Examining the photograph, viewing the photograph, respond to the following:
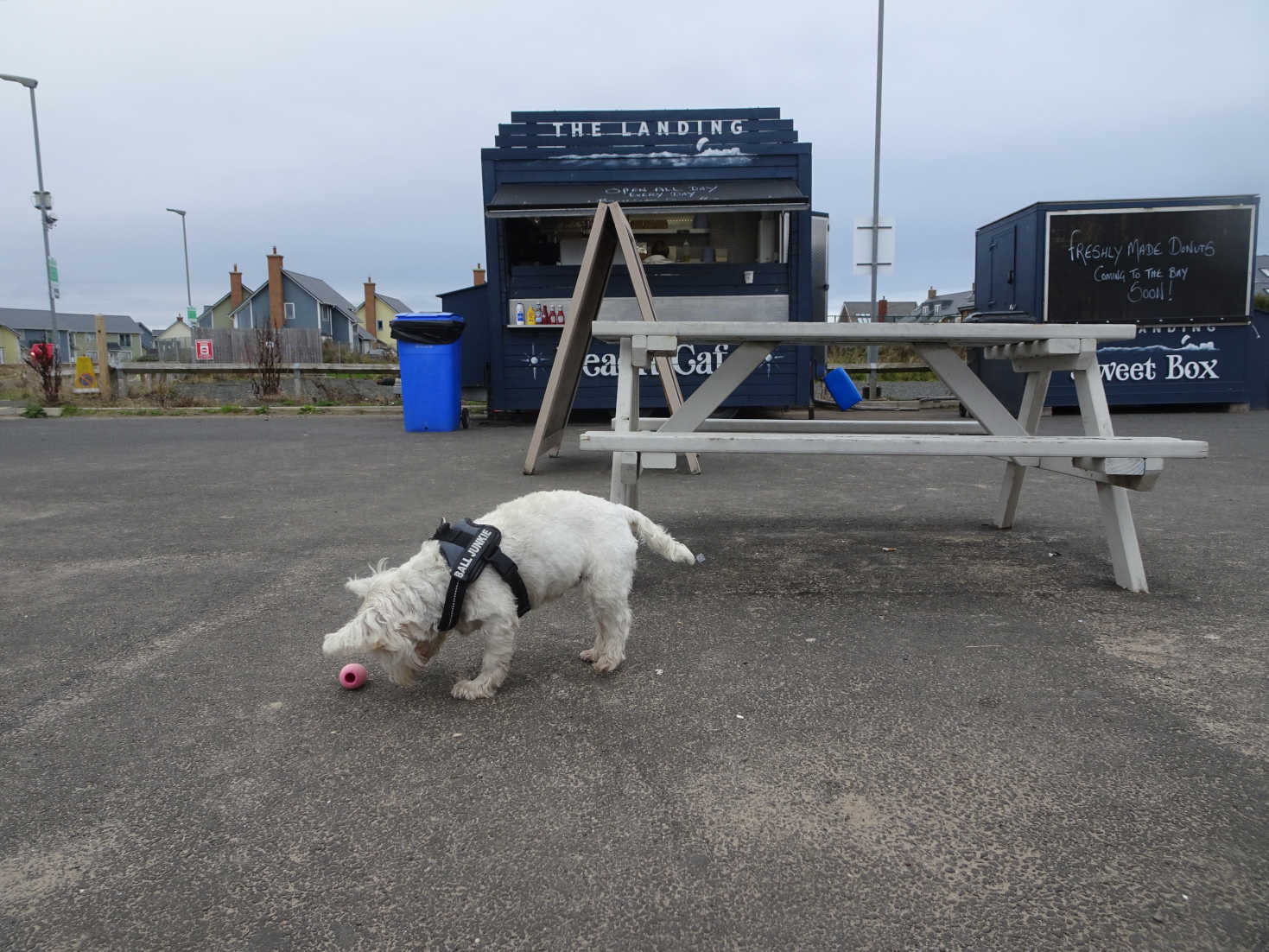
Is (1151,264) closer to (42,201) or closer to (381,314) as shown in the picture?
(42,201)

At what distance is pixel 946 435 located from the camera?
159 inches

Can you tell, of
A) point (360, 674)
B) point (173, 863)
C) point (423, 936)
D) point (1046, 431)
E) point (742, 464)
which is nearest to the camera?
point (423, 936)

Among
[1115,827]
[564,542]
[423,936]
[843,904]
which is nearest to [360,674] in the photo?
[564,542]

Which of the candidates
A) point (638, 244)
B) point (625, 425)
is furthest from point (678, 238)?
point (625, 425)

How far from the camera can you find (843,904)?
1.64 metres

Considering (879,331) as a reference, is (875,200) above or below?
above

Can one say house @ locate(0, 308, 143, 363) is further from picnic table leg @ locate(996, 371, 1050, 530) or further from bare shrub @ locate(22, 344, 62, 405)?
picnic table leg @ locate(996, 371, 1050, 530)

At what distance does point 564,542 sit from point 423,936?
1377 mm

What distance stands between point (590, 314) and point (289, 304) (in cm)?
5748

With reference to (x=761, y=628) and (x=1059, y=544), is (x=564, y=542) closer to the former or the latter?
(x=761, y=628)

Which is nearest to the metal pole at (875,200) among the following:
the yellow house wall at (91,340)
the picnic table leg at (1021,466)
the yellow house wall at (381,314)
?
the picnic table leg at (1021,466)

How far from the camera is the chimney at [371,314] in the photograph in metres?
70.4

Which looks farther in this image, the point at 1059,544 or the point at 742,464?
the point at 742,464

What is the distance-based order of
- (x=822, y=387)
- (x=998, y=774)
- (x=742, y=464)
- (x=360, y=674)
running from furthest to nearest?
(x=822, y=387) < (x=742, y=464) < (x=360, y=674) < (x=998, y=774)
